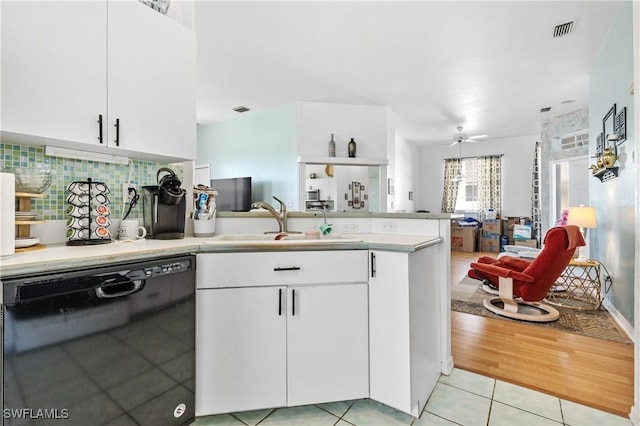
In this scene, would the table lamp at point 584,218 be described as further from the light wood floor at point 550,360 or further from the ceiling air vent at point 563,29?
the ceiling air vent at point 563,29

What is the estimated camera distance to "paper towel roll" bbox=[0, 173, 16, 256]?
1068 mm

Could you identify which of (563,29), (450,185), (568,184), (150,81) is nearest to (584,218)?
(563,29)

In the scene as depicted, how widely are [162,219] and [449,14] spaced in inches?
116

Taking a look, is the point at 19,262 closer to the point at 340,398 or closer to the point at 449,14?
the point at 340,398

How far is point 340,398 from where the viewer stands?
153 centimetres

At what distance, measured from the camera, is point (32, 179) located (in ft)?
4.54

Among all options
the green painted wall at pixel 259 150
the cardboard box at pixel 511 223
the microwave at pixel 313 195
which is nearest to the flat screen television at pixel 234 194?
the green painted wall at pixel 259 150

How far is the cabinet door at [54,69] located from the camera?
3.95ft

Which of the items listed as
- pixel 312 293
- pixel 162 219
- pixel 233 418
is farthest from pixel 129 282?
pixel 233 418

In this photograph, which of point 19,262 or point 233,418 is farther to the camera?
point 233,418

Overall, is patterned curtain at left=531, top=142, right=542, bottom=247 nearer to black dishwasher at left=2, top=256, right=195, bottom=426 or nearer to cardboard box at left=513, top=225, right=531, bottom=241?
cardboard box at left=513, top=225, right=531, bottom=241

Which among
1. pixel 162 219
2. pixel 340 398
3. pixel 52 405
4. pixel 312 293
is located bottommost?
pixel 340 398

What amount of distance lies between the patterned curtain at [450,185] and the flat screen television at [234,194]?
5.36 m

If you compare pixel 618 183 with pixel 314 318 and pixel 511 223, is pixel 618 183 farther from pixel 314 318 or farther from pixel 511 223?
pixel 511 223
